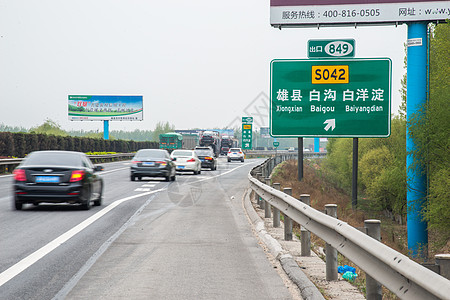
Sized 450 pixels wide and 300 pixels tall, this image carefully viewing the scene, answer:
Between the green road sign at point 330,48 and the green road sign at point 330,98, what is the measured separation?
189 millimetres

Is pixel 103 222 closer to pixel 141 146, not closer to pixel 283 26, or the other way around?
pixel 283 26

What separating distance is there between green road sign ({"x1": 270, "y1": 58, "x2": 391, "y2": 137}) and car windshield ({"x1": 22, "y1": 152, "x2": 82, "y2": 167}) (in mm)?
5865

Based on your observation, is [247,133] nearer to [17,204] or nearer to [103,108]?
[103,108]

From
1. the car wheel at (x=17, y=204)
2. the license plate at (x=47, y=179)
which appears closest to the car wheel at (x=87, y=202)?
the license plate at (x=47, y=179)

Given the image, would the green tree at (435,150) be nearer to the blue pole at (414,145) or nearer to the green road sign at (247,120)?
the blue pole at (414,145)

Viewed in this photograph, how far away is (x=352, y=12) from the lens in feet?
58.9

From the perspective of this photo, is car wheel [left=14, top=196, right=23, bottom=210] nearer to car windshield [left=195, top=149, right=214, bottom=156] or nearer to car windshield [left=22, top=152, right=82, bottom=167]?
car windshield [left=22, top=152, right=82, bottom=167]

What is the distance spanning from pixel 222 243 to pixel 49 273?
3.53 m

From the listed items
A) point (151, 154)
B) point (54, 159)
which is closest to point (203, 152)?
point (151, 154)

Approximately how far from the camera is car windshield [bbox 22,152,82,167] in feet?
47.8

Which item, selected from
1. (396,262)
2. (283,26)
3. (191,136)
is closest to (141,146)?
(191,136)

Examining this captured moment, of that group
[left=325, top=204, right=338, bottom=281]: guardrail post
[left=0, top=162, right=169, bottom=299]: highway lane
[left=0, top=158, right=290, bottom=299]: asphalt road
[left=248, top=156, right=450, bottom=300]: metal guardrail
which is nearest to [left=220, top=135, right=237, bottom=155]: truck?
[left=0, top=162, right=169, bottom=299]: highway lane

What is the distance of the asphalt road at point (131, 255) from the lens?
6395mm

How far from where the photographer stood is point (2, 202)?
1689 cm
